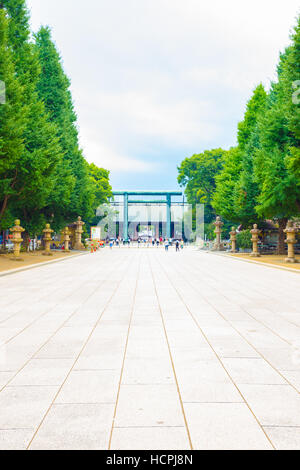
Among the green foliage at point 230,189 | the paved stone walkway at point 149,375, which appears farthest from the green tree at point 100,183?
the paved stone walkway at point 149,375

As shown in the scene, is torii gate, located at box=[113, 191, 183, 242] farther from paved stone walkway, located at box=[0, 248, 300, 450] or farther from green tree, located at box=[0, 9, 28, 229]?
paved stone walkway, located at box=[0, 248, 300, 450]

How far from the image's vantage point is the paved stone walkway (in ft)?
9.83

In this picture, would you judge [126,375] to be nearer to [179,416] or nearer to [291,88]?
[179,416]

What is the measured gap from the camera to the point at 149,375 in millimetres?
4352

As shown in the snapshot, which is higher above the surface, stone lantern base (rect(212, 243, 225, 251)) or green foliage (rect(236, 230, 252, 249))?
green foliage (rect(236, 230, 252, 249))

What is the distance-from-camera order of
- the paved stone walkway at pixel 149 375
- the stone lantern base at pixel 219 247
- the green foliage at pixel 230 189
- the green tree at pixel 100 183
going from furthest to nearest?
the green tree at pixel 100 183 → the stone lantern base at pixel 219 247 → the green foliage at pixel 230 189 → the paved stone walkway at pixel 149 375

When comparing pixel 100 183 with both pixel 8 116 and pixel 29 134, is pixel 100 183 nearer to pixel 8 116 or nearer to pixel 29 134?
pixel 29 134

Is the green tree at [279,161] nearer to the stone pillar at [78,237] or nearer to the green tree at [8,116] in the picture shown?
the green tree at [8,116]

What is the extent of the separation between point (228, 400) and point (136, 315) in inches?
171

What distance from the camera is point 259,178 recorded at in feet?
86.2

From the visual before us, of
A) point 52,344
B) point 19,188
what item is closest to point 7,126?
point 19,188

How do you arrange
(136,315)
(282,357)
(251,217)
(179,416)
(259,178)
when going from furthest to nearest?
(251,217) → (259,178) → (136,315) → (282,357) → (179,416)

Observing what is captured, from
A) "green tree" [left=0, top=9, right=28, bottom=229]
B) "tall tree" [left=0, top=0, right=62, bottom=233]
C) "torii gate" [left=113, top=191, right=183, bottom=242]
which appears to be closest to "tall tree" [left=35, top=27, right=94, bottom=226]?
"tall tree" [left=0, top=0, right=62, bottom=233]

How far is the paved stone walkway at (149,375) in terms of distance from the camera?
9.83ft
